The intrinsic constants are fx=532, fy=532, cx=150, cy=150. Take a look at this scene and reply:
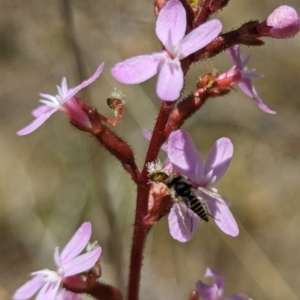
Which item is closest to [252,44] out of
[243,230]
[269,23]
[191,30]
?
[269,23]

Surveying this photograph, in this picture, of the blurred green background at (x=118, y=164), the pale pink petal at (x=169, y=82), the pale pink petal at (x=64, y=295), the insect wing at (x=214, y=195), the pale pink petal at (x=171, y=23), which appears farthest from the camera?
the blurred green background at (x=118, y=164)

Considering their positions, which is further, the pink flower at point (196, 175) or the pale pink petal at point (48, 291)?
the pale pink petal at point (48, 291)

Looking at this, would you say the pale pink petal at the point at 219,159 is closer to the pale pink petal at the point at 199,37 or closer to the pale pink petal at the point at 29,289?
the pale pink petal at the point at 199,37

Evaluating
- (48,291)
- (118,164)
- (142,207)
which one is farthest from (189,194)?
(118,164)

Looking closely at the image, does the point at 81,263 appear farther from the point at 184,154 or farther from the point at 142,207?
the point at 184,154

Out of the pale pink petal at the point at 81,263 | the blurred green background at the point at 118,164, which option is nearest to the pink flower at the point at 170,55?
the pale pink petal at the point at 81,263

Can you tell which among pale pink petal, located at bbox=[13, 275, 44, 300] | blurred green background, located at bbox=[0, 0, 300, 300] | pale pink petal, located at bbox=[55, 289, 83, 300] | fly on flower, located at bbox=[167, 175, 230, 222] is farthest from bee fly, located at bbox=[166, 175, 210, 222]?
blurred green background, located at bbox=[0, 0, 300, 300]

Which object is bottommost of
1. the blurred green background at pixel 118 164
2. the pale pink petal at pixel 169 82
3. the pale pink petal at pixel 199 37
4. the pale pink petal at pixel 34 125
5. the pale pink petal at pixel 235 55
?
the blurred green background at pixel 118 164
